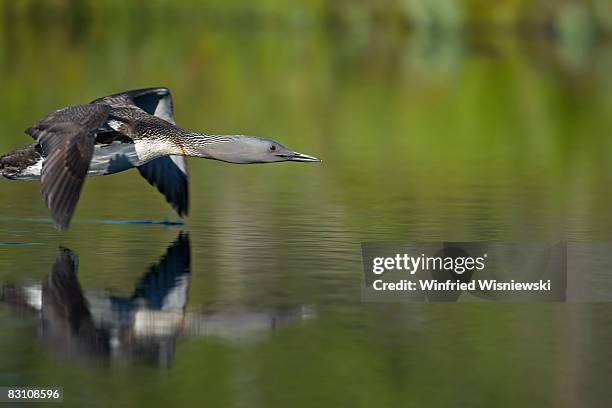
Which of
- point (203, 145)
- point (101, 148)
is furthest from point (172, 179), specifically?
point (101, 148)

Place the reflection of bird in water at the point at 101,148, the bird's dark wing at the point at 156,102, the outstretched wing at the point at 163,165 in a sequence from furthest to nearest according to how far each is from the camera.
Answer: the bird's dark wing at the point at 156,102 < the outstretched wing at the point at 163,165 < the reflection of bird in water at the point at 101,148

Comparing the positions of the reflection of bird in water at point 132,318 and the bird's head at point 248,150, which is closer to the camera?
the reflection of bird in water at point 132,318

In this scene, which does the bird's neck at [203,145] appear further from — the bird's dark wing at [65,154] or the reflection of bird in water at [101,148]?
the bird's dark wing at [65,154]

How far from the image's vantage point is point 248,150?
14352 millimetres

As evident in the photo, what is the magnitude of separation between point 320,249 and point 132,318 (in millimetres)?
3370

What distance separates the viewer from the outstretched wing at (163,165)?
1612 cm

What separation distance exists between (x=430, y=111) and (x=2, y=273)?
802 inches

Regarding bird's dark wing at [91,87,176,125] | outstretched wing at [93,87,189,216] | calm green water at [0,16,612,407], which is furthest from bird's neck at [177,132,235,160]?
bird's dark wing at [91,87,176,125]

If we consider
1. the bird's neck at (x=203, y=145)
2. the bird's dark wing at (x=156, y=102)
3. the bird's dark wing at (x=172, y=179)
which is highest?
the bird's dark wing at (x=156, y=102)

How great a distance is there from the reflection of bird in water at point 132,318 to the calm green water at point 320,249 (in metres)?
0.03

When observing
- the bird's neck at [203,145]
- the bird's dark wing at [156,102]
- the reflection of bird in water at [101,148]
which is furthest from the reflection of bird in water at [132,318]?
the bird's dark wing at [156,102]

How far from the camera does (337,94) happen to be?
35.8m

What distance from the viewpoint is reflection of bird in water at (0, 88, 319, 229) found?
43.4 feet

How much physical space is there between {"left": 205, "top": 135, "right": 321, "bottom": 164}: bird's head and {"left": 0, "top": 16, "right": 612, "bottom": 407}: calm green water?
777 mm
